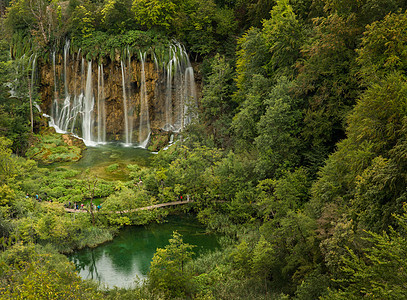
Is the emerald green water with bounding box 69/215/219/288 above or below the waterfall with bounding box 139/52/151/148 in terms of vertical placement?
below

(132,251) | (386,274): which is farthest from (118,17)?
(386,274)

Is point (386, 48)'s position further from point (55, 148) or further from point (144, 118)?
point (55, 148)

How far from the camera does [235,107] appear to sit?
2864 cm

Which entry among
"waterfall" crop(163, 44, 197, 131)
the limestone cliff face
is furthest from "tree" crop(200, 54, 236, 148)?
the limestone cliff face

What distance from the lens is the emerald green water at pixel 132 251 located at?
16.6m

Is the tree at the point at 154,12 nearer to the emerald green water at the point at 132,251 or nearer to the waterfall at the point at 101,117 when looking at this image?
the waterfall at the point at 101,117

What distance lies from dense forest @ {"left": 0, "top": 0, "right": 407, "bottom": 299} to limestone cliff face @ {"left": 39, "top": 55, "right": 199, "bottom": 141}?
4.40ft

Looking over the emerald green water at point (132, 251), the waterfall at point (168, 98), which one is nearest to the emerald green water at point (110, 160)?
the waterfall at point (168, 98)

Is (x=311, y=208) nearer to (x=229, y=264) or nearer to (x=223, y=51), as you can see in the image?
(x=229, y=264)

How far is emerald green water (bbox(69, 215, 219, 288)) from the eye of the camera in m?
16.6

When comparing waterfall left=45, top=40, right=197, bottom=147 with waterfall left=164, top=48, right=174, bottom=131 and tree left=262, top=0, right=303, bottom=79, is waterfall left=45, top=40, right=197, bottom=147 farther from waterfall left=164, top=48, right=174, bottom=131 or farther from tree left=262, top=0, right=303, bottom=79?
tree left=262, top=0, right=303, bottom=79

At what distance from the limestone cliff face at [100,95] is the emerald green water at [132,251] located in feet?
54.1

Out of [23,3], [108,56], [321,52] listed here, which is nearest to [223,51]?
[108,56]

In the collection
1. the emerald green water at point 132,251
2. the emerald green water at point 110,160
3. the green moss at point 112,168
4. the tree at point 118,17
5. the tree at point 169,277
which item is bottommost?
the emerald green water at point 132,251
